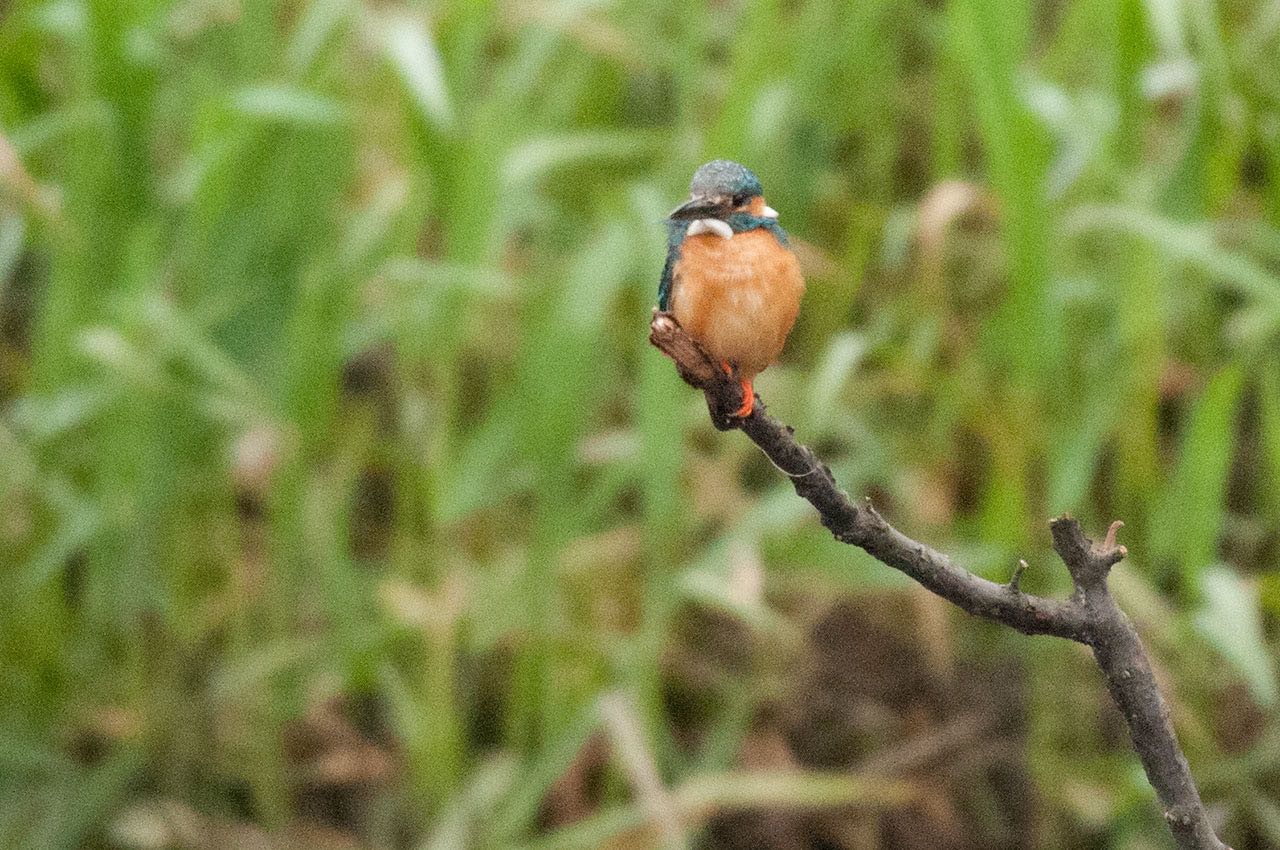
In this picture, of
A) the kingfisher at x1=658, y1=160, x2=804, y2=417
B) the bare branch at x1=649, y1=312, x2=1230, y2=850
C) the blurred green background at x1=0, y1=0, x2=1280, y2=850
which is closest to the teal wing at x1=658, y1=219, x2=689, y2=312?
the kingfisher at x1=658, y1=160, x2=804, y2=417

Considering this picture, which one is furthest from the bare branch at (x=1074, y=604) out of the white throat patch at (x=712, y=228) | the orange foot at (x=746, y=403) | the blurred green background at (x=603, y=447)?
the blurred green background at (x=603, y=447)

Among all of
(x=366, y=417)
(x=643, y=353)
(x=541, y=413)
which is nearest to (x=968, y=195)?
(x=643, y=353)

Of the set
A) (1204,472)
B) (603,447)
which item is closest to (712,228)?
(1204,472)

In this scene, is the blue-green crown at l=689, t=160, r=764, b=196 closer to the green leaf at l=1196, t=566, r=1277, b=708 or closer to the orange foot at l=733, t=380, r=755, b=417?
the orange foot at l=733, t=380, r=755, b=417

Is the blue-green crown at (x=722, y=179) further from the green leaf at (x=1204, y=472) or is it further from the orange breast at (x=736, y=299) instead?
the green leaf at (x=1204, y=472)

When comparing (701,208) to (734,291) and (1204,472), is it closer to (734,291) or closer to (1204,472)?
(734,291)

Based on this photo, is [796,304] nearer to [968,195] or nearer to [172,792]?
[968,195]
